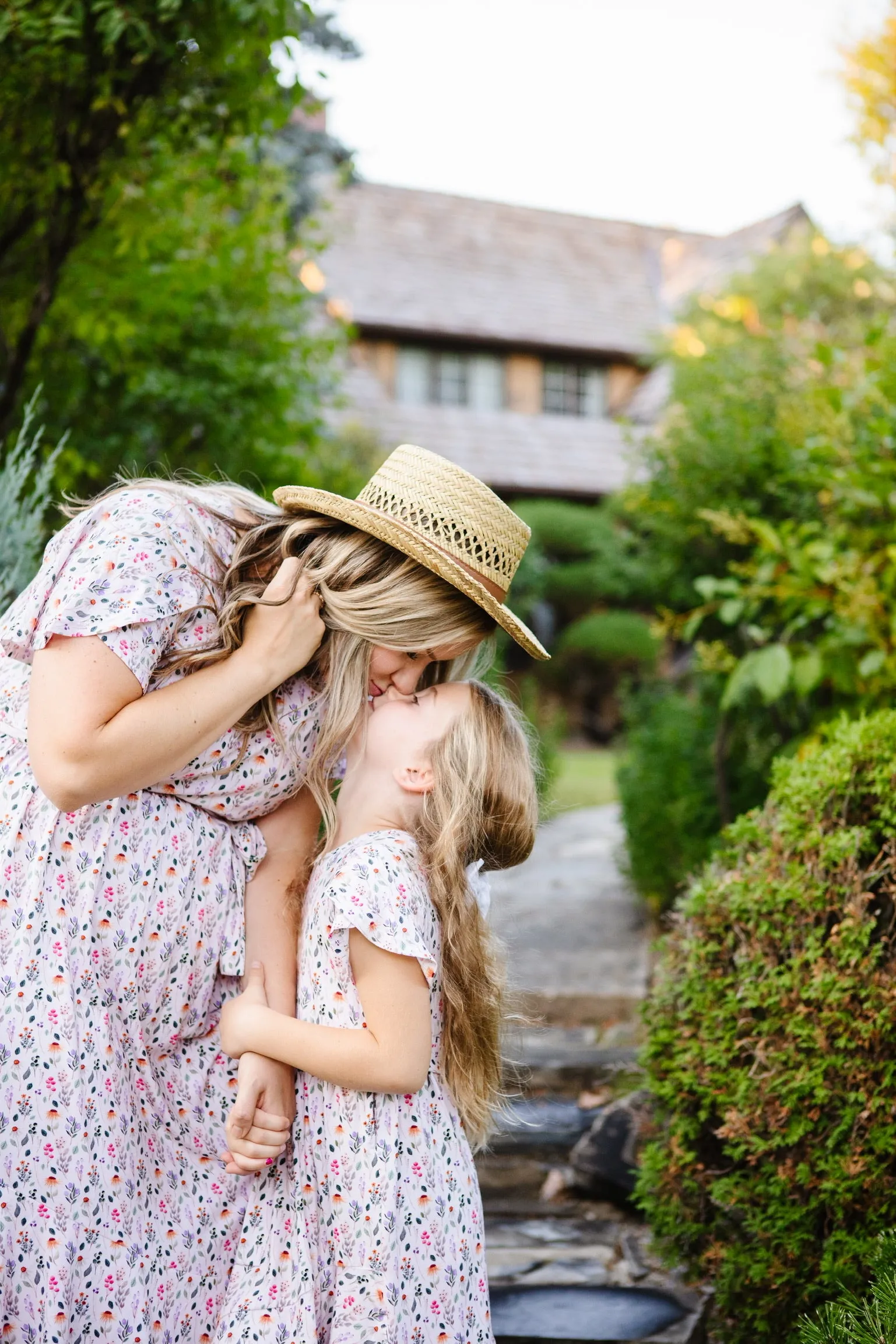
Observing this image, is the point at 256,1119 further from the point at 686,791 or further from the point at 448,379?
the point at 448,379

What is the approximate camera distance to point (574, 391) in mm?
21766

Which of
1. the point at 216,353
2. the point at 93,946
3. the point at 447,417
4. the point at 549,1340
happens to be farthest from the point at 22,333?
the point at 447,417

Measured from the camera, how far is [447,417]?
65.9 feet

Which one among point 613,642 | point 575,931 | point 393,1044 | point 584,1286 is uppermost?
point 393,1044

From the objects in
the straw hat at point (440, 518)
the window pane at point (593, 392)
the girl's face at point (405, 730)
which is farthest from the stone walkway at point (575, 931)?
the window pane at point (593, 392)

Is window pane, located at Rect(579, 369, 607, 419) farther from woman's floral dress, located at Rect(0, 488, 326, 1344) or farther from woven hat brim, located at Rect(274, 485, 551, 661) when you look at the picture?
woman's floral dress, located at Rect(0, 488, 326, 1344)

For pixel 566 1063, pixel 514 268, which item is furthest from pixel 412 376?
pixel 566 1063

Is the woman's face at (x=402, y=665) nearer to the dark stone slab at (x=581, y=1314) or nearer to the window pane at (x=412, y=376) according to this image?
the dark stone slab at (x=581, y=1314)

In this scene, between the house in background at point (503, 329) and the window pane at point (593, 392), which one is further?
the window pane at point (593, 392)

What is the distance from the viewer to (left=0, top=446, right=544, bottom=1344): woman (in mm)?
1890

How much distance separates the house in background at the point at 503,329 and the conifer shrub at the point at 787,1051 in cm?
1587

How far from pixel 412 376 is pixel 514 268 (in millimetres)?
3711

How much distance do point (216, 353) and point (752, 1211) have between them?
5.17 m

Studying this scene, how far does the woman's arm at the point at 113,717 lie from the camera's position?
1.80 m
